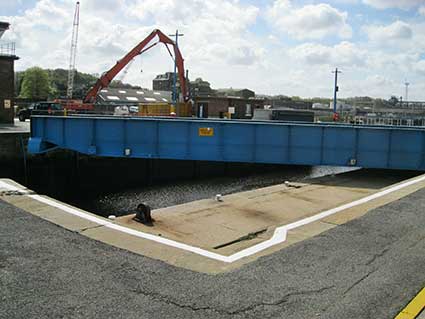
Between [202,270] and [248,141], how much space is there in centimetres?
1634

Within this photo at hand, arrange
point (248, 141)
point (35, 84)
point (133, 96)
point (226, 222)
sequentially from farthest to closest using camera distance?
point (35, 84) < point (133, 96) < point (248, 141) < point (226, 222)

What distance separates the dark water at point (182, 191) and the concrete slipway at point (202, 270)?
496 inches

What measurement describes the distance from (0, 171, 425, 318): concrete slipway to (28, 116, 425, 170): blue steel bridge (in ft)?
39.0

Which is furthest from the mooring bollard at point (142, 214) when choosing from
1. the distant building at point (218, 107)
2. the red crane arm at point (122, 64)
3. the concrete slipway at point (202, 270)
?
the distant building at point (218, 107)

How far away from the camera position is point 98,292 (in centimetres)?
560

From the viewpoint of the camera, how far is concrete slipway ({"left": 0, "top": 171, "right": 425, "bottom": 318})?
5.25 m

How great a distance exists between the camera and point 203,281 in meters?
6.10

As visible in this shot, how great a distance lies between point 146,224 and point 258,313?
5.94 m

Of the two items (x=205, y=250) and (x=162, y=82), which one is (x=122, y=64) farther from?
(x=162, y=82)

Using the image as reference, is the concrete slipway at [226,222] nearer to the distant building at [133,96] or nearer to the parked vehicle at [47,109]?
the parked vehicle at [47,109]

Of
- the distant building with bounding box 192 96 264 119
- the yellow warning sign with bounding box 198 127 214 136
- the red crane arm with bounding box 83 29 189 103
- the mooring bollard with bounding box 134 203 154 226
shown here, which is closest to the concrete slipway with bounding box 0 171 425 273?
the mooring bollard with bounding box 134 203 154 226

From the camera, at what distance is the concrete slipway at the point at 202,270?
5.25m

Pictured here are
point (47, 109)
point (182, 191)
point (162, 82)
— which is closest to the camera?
point (182, 191)

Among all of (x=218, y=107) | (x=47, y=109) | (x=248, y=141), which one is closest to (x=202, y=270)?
(x=248, y=141)
